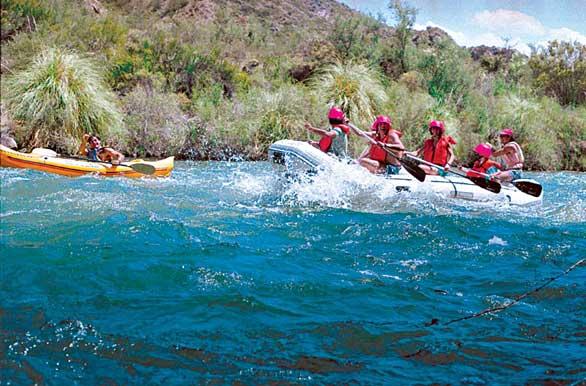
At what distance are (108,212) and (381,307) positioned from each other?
4045mm

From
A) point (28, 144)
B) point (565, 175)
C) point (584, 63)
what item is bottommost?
point (28, 144)

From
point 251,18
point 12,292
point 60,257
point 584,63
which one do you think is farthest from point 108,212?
point 251,18

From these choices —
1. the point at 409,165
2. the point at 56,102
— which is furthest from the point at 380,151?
the point at 56,102

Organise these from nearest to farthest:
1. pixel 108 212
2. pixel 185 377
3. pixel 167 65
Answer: pixel 185 377, pixel 108 212, pixel 167 65

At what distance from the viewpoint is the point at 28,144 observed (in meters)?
13.7

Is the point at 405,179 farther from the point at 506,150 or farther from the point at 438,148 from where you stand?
the point at 506,150

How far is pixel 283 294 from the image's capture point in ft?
14.6

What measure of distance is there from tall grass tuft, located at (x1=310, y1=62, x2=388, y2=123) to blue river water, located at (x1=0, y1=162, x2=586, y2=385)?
843 cm

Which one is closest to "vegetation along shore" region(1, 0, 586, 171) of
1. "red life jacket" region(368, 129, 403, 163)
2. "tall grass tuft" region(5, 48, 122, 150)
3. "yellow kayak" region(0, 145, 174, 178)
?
"tall grass tuft" region(5, 48, 122, 150)

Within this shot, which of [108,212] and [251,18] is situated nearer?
[108,212]

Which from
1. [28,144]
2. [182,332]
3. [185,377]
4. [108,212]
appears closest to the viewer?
[185,377]

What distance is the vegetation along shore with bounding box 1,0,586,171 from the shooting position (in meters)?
14.1

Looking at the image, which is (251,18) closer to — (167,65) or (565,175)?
(167,65)

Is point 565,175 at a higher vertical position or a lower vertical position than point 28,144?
higher
